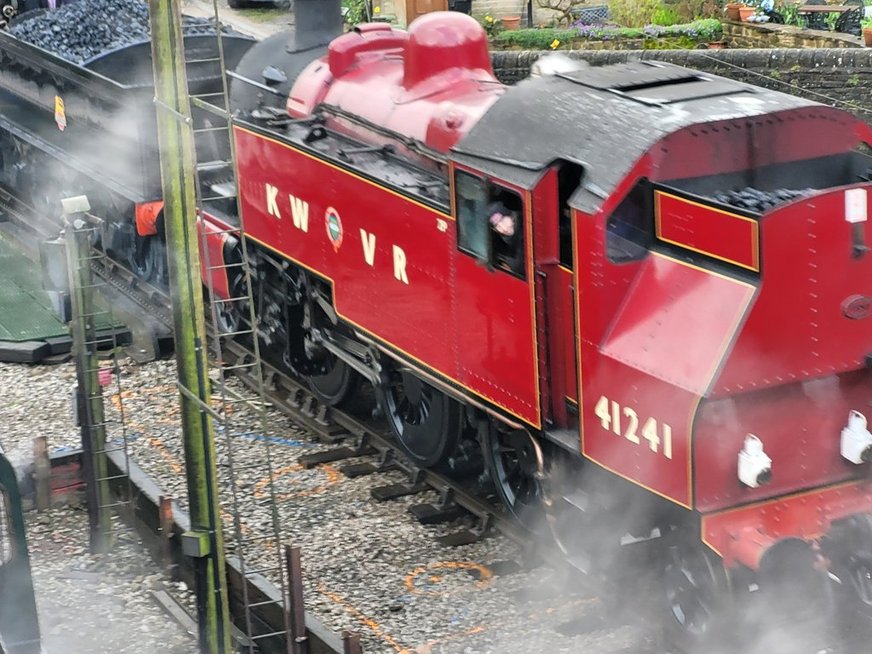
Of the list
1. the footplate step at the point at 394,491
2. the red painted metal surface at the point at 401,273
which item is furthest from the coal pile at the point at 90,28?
the footplate step at the point at 394,491

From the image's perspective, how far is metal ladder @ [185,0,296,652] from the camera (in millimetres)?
6938

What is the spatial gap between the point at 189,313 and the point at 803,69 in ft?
38.1

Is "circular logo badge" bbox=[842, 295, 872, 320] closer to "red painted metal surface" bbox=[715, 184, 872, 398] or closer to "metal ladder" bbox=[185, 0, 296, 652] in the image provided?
"red painted metal surface" bbox=[715, 184, 872, 398]

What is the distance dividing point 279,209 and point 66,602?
387cm

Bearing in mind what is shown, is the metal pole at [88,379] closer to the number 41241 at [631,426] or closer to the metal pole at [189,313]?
the metal pole at [189,313]

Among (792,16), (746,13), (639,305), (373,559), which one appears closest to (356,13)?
(746,13)

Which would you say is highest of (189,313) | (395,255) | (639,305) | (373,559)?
(189,313)

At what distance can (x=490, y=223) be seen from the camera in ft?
26.7

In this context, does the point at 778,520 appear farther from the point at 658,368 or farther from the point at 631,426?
the point at 658,368

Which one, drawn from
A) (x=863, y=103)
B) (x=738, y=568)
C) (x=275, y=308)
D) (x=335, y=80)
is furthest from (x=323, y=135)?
(x=863, y=103)

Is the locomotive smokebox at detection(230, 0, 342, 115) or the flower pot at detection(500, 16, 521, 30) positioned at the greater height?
the locomotive smokebox at detection(230, 0, 342, 115)

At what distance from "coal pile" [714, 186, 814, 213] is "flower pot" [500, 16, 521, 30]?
15590 millimetres

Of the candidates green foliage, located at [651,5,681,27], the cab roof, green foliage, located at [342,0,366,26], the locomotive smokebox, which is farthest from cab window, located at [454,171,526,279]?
green foliage, located at [342,0,366,26]

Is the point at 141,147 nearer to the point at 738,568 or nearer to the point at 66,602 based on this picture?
the point at 66,602
